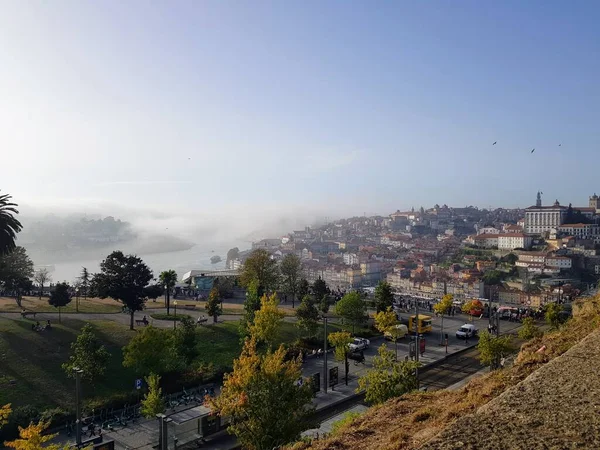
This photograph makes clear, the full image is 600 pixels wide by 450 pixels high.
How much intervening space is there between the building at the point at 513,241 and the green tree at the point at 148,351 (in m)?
107

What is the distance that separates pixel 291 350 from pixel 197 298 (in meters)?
19.7

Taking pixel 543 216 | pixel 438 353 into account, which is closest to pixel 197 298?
pixel 438 353

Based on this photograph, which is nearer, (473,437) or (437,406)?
(473,437)

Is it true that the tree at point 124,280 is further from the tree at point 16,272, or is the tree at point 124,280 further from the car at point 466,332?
the car at point 466,332

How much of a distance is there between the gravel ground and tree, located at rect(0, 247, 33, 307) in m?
33.2

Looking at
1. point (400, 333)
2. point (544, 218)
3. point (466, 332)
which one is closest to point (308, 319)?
point (400, 333)

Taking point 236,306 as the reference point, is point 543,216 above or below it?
above

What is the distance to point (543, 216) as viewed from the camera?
429 feet

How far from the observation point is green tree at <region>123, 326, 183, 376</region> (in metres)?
20.4

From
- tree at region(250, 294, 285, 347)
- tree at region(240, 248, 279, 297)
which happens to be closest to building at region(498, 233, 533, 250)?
tree at region(240, 248, 279, 297)

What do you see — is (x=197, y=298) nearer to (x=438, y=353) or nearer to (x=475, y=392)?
(x=438, y=353)

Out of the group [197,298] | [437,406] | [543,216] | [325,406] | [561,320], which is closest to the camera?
[437,406]

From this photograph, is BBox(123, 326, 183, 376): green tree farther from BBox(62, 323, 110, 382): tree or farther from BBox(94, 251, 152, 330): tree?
BBox(94, 251, 152, 330): tree

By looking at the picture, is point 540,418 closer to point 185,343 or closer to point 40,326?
point 185,343
